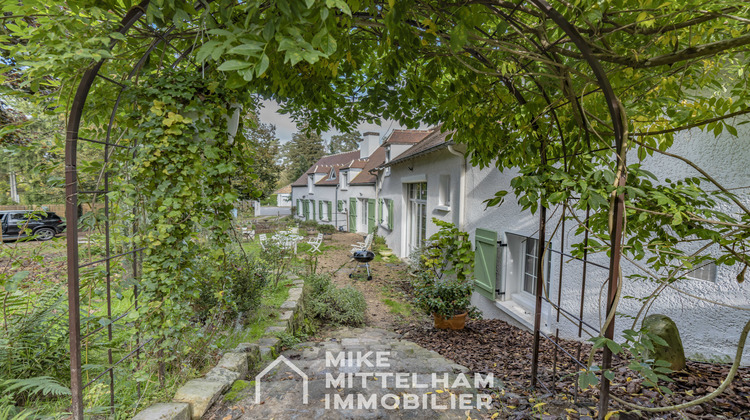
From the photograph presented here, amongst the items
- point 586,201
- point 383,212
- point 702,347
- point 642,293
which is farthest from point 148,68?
point 383,212

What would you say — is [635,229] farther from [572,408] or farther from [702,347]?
[702,347]

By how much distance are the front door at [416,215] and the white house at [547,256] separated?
0.03 meters

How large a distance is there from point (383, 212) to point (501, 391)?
10.9 metres

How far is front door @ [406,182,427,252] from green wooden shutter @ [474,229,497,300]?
128 inches

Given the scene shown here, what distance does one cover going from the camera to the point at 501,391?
263cm

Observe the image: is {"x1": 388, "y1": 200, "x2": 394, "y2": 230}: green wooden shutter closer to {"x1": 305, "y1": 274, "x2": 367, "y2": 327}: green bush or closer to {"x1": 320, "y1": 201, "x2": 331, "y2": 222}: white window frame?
{"x1": 305, "y1": 274, "x2": 367, "y2": 327}: green bush

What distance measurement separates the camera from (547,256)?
448 cm

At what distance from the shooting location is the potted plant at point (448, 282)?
15.9 feet

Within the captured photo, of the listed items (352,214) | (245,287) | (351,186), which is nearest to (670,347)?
(245,287)

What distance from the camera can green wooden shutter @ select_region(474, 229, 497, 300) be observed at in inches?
212

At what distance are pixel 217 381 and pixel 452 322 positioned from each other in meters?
3.33

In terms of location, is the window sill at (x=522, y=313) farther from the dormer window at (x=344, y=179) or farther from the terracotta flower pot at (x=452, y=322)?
the dormer window at (x=344, y=179)

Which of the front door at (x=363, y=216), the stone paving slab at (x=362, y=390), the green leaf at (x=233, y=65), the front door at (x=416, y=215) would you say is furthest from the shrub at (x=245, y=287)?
the front door at (x=363, y=216)

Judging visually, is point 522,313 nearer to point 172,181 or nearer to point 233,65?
point 172,181
